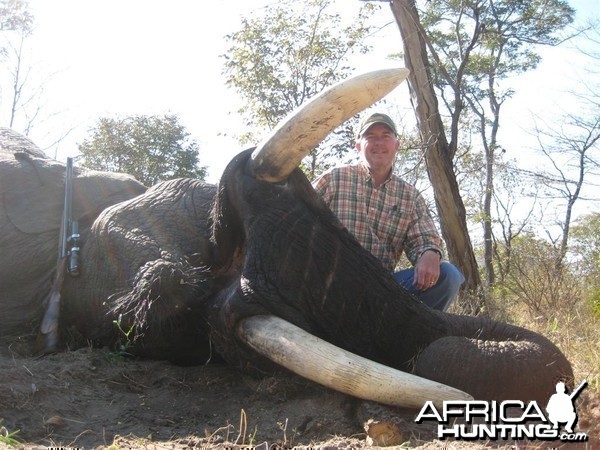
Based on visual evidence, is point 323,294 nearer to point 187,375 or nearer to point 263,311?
point 263,311

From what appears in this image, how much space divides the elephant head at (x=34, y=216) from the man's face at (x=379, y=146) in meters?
1.70

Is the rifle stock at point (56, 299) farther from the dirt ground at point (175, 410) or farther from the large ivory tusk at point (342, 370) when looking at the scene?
the large ivory tusk at point (342, 370)

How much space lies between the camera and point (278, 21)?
15078 mm

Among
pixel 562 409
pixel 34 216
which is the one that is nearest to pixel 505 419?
pixel 562 409

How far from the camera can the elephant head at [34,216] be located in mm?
4887

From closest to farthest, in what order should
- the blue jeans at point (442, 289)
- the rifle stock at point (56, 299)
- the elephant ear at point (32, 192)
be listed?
the rifle stock at point (56, 299) < the blue jeans at point (442, 289) < the elephant ear at point (32, 192)

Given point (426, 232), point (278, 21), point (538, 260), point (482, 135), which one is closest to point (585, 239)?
point (482, 135)

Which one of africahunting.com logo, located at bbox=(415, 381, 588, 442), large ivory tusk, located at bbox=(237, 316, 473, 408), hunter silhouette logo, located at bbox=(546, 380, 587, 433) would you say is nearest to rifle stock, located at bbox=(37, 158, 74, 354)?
large ivory tusk, located at bbox=(237, 316, 473, 408)

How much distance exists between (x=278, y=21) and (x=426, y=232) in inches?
424

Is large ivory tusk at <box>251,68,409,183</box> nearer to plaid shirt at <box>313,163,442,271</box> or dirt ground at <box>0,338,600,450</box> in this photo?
dirt ground at <box>0,338,600,450</box>

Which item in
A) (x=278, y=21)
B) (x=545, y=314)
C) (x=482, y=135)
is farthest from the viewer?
(x=482, y=135)

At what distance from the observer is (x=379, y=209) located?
5.43 m

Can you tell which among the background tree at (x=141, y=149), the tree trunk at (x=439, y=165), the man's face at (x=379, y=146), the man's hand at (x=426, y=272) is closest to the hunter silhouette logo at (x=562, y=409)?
the man's hand at (x=426, y=272)

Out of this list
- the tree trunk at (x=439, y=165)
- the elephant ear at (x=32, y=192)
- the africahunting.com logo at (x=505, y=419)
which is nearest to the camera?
the africahunting.com logo at (x=505, y=419)
